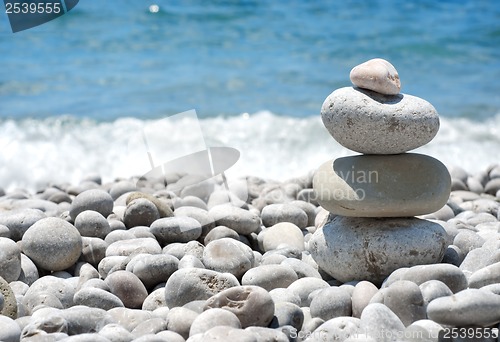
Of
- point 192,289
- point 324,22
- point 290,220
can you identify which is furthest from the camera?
point 324,22

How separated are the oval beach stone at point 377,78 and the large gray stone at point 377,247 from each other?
0.63m

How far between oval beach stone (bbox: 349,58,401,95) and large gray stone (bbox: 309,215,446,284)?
24.8 inches

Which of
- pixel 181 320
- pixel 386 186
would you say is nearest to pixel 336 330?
pixel 181 320

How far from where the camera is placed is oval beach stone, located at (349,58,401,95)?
3.47 m

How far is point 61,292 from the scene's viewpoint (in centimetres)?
340

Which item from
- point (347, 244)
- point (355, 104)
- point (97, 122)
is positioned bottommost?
point (97, 122)

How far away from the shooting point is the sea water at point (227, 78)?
25.6 feet

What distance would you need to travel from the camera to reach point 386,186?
3.48m

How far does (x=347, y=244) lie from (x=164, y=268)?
88 cm

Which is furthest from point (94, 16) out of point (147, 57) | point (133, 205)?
point (133, 205)

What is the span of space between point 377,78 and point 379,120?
0.20 m

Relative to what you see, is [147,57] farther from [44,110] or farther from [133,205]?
[133,205]

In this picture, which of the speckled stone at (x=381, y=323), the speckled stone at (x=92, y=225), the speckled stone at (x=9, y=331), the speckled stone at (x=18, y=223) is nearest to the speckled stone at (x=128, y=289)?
the speckled stone at (x=9, y=331)

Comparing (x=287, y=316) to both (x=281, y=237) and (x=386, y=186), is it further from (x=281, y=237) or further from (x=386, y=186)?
(x=281, y=237)
